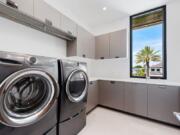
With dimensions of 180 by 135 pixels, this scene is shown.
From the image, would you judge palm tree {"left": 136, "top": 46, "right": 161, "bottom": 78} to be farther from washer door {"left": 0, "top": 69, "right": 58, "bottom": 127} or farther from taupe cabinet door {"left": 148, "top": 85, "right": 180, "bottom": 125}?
washer door {"left": 0, "top": 69, "right": 58, "bottom": 127}

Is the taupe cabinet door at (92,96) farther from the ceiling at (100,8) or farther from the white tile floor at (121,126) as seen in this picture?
the ceiling at (100,8)

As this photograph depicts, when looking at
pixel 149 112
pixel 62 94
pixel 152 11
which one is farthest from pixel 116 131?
pixel 152 11

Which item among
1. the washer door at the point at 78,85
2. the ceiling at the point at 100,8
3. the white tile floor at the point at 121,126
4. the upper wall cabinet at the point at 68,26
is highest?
the ceiling at the point at 100,8

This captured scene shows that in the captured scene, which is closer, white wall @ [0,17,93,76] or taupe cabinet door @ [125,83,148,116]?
white wall @ [0,17,93,76]

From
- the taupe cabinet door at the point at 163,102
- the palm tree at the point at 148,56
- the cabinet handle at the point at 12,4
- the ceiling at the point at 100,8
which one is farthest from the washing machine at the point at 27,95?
the palm tree at the point at 148,56

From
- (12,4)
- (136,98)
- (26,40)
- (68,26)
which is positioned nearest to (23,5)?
(12,4)

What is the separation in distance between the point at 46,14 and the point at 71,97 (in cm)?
132

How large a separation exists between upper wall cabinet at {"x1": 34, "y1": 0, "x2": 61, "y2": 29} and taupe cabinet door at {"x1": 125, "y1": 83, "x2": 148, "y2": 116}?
1.90m

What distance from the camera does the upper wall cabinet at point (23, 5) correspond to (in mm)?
1178

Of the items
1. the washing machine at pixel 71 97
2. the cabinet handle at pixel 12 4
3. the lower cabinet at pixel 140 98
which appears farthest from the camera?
the lower cabinet at pixel 140 98

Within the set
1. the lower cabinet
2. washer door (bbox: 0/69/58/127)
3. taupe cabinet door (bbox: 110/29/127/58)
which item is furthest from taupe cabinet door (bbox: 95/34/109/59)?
washer door (bbox: 0/69/58/127)

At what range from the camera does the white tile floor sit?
170 cm

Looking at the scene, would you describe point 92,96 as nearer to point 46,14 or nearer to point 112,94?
point 112,94

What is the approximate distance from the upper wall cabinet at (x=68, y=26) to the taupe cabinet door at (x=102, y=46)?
96cm
